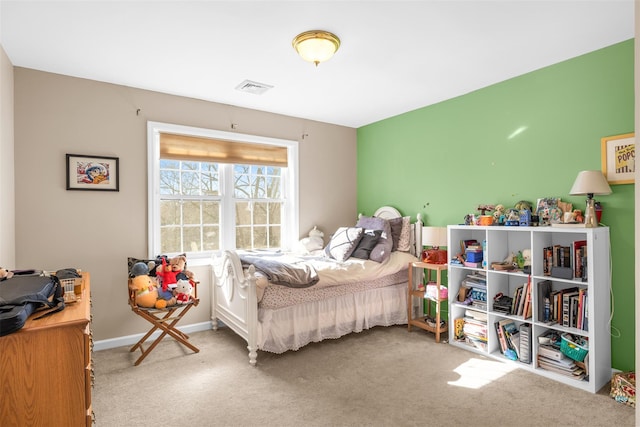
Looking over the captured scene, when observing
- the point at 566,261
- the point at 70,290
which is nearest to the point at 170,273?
the point at 70,290

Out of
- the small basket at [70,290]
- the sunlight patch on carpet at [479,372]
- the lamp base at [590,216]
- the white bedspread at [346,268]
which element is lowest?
the sunlight patch on carpet at [479,372]

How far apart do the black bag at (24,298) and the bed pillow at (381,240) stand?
285 centimetres

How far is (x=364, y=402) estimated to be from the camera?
241 cm

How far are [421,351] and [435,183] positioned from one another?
1.86m

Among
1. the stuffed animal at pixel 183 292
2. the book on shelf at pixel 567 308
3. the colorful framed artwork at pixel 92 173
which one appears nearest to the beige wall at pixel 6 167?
the colorful framed artwork at pixel 92 173

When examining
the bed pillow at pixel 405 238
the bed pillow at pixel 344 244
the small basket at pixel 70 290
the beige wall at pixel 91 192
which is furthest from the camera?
the bed pillow at pixel 405 238

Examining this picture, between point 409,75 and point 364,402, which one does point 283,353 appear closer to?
point 364,402

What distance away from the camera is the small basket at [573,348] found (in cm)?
260

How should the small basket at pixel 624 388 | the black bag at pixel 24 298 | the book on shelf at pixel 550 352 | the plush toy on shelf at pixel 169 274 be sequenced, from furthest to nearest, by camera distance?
the plush toy on shelf at pixel 169 274 < the book on shelf at pixel 550 352 < the small basket at pixel 624 388 < the black bag at pixel 24 298

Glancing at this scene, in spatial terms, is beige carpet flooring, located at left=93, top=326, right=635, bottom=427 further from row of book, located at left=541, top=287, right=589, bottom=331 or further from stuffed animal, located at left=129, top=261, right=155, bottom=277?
stuffed animal, located at left=129, top=261, right=155, bottom=277

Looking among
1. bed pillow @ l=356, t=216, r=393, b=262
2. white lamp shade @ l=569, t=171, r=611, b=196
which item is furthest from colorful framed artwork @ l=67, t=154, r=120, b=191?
white lamp shade @ l=569, t=171, r=611, b=196

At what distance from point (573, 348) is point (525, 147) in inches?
68.3

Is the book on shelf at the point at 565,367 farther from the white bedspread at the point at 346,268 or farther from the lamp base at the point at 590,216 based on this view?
the white bedspread at the point at 346,268

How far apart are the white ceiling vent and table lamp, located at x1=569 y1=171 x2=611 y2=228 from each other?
2835mm
